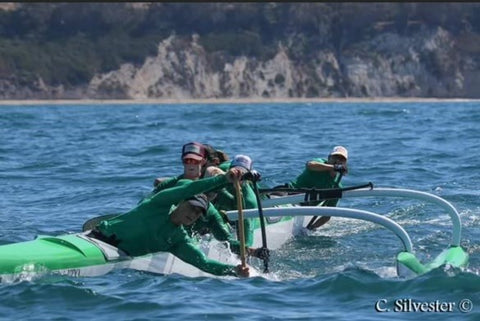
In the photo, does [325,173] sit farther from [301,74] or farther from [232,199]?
[301,74]

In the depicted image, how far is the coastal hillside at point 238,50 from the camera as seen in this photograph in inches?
3863

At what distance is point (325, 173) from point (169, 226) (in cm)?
505

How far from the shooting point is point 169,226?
39.3ft

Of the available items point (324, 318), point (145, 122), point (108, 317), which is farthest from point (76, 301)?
point (145, 122)

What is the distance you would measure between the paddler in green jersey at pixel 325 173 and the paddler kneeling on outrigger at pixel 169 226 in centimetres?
434

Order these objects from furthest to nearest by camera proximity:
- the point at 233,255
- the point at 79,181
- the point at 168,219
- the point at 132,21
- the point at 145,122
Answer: the point at 132,21 → the point at 145,122 → the point at 79,181 → the point at 233,255 → the point at 168,219

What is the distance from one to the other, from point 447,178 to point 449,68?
83.6 metres

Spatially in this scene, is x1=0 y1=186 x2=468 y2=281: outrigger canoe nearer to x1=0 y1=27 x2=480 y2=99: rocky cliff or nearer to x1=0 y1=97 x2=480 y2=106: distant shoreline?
x1=0 y1=97 x2=480 y2=106: distant shoreline

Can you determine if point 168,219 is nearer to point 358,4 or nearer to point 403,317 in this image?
point 403,317

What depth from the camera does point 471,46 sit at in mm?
106438

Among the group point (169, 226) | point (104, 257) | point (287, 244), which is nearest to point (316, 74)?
point (287, 244)

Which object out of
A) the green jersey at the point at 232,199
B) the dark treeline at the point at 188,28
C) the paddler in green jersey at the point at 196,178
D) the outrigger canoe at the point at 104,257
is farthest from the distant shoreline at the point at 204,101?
the outrigger canoe at the point at 104,257

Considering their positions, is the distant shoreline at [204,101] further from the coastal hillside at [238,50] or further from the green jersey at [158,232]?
the green jersey at [158,232]

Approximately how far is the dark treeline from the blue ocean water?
A: 5761cm
